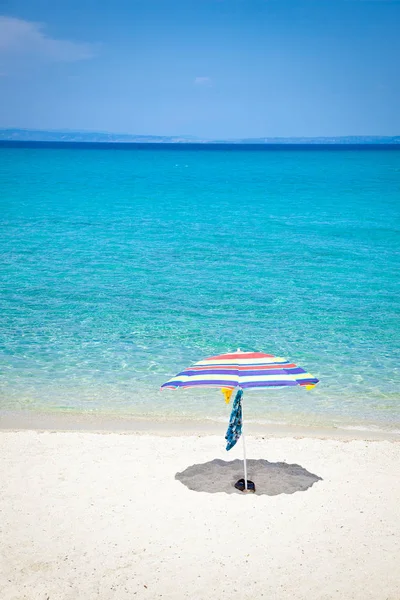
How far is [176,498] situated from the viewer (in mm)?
8766

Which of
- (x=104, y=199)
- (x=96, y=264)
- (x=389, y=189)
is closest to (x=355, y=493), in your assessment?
(x=96, y=264)

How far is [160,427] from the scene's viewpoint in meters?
11.7

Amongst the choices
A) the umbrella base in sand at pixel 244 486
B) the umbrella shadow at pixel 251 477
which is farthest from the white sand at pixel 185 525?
the umbrella base in sand at pixel 244 486

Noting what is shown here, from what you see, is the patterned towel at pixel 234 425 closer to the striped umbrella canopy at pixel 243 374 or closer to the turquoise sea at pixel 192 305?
the striped umbrella canopy at pixel 243 374

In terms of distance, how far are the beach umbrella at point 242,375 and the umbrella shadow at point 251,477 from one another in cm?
143

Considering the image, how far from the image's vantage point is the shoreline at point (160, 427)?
37.2ft

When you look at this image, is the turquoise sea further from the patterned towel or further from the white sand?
the patterned towel

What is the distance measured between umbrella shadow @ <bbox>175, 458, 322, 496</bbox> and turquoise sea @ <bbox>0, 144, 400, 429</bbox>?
7.34 feet

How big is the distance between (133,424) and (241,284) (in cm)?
1086

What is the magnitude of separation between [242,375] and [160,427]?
151 inches

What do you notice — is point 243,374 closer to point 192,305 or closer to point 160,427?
point 160,427

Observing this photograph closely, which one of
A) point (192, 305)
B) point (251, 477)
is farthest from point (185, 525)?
point (192, 305)

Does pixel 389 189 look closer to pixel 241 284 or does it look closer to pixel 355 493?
pixel 241 284

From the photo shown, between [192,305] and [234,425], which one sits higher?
[234,425]
